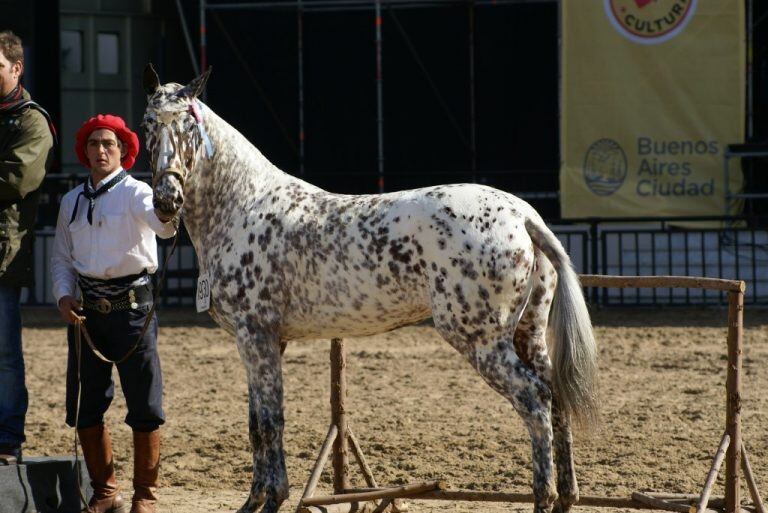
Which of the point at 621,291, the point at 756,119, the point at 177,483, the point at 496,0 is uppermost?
the point at 496,0

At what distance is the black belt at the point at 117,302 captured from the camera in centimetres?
525

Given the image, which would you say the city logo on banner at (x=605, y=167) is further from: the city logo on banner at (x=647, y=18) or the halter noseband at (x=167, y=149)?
the halter noseband at (x=167, y=149)

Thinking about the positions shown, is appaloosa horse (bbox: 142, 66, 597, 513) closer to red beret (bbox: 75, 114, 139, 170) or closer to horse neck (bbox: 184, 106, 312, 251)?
horse neck (bbox: 184, 106, 312, 251)

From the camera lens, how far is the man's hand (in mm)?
5184

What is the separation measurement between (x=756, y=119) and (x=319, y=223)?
9988 millimetres

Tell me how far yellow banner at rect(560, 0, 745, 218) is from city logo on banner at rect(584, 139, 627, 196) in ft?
0.03

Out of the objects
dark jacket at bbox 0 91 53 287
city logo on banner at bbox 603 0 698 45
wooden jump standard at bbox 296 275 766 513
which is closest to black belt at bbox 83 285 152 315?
dark jacket at bbox 0 91 53 287

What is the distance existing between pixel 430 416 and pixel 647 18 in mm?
6460

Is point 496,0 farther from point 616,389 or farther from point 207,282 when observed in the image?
point 207,282

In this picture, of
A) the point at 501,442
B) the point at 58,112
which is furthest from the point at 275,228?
the point at 58,112

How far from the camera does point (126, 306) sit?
5270 millimetres

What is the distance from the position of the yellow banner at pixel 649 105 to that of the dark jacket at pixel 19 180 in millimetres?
8075

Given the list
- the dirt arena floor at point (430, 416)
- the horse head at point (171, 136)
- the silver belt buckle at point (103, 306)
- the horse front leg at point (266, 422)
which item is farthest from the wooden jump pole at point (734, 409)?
the silver belt buckle at point (103, 306)

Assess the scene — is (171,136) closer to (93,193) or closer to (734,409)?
(93,193)
